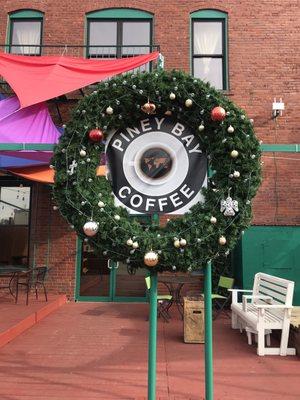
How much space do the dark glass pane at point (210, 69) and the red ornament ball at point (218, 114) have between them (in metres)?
7.44

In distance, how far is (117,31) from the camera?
10.8m

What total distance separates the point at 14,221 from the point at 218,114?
8013 mm

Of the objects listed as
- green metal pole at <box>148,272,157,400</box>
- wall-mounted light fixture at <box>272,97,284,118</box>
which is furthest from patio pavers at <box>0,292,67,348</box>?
wall-mounted light fixture at <box>272,97,284,118</box>

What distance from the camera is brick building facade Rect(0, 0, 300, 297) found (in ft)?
33.1

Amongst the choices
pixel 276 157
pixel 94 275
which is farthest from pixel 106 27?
pixel 94 275

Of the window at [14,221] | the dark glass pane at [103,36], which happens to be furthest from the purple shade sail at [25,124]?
the dark glass pane at [103,36]

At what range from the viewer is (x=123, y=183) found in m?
3.88

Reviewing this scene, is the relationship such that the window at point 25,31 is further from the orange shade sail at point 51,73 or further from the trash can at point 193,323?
the trash can at point 193,323

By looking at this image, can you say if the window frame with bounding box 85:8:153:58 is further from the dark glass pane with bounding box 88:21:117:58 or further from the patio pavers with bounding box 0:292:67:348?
the patio pavers with bounding box 0:292:67:348

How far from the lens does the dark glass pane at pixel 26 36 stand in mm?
10820

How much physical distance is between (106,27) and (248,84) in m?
3.93

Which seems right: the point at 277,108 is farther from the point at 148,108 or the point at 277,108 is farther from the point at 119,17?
the point at 148,108

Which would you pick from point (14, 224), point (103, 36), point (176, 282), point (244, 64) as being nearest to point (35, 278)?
point (14, 224)

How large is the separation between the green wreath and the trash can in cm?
306
